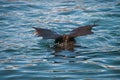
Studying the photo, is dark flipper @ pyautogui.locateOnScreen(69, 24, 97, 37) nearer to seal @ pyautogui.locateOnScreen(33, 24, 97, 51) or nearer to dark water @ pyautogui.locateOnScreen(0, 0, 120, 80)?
seal @ pyautogui.locateOnScreen(33, 24, 97, 51)

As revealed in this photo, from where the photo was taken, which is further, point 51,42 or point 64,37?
point 51,42

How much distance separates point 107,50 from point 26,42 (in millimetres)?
1803

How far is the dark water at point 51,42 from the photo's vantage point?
683 cm

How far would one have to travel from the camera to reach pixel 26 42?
8656 mm

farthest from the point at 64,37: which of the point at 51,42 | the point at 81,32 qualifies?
the point at 51,42

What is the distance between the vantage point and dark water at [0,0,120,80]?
6.83m

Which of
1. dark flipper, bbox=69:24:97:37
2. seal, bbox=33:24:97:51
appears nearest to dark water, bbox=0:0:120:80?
seal, bbox=33:24:97:51

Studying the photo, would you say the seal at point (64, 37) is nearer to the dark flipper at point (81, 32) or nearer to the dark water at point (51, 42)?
the dark flipper at point (81, 32)

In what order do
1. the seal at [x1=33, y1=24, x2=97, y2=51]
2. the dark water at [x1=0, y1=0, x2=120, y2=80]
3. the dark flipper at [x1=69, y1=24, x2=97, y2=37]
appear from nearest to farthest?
1. the dark water at [x1=0, y1=0, x2=120, y2=80]
2. the seal at [x1=33, y1=24, x2=97, y2=51]
3. the dark flipper at [x1=69, y1=24, x2=97, y2=37]

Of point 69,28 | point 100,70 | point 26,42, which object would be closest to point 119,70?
point 100,70

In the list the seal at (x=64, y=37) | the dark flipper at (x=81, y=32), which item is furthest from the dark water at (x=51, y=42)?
the dark flipper at (x=81, y=32)

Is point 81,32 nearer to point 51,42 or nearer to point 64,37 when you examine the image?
point 64,37

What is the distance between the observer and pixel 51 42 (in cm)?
862

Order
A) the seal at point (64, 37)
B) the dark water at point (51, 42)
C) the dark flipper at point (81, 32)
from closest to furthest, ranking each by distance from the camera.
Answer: the dark water at point (51, 42)
the seal at point (64, 37)
the dark flipper at point (81, 32)
